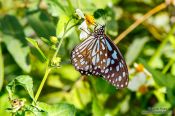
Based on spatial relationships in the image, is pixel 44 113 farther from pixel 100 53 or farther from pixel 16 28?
pixel 16 28

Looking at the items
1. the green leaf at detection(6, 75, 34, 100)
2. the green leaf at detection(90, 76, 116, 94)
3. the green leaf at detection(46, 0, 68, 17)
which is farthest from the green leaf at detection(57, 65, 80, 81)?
the green leaf at detection(6, 75, 34, 100)

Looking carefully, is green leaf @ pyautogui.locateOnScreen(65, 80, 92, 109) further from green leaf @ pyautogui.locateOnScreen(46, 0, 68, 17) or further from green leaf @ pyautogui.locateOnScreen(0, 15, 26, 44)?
green leaf @ pyautogui.locateOnScreen(46, 0, 68, 17)

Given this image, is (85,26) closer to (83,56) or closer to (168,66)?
(83,56)

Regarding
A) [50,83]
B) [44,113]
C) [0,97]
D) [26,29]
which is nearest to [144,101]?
[50,83]

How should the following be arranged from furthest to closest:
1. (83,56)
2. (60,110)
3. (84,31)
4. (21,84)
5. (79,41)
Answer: (79,41) < (83,56) < (84,31) < (60,110) < (21,84)

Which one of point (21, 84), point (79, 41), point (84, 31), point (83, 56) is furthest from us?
point (79, 41)

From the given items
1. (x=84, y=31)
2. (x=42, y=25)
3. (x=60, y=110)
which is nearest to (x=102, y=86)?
(x=42, y=25)

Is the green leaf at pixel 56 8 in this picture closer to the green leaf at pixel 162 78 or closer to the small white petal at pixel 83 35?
the small white petal at pixel 83 35
